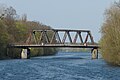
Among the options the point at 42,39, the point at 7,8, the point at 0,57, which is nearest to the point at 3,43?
the point at 0,57

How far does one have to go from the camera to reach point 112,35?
81.4 meters

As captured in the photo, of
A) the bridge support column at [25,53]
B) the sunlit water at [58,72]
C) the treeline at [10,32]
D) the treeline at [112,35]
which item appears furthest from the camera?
the bridge support column at [25,53]

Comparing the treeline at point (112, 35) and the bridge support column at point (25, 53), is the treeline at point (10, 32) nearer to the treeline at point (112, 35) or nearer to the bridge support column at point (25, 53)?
the bridge support column at point (25, 53)

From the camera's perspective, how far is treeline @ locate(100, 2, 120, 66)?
79.8 meters

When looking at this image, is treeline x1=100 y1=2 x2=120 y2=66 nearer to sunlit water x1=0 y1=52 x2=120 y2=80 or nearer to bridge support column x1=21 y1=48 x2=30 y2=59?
sunlit water x1=0 y1=52 x2=120 y2=80

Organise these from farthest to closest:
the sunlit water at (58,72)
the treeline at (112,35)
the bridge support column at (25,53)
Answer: the bridge support column at (25,53)
the treeline at (112,35)
the sunlit water at (58,72)

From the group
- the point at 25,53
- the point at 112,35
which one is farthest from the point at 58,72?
the point at 25,53

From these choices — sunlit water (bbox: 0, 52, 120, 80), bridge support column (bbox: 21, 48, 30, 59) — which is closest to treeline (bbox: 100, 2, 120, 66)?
sunlit water (bbox: 0, 52, 120, 80)

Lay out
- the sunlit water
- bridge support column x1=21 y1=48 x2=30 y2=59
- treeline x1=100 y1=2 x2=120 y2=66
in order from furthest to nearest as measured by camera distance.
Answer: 1. bridge support column x1=21 y1=48 x2=30 y2=59
2. treeline x1=100 y1=2 x2=120 y2=66
3. the sunlit water

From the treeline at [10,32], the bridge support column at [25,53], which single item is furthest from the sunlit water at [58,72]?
the bridge support column at [25,53]

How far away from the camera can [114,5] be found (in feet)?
279

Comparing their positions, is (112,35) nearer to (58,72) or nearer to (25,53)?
(58,72)

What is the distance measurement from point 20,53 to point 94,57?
25152mm

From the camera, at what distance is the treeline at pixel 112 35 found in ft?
262
